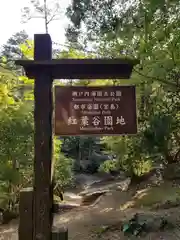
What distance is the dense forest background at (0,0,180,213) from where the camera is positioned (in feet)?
18.1

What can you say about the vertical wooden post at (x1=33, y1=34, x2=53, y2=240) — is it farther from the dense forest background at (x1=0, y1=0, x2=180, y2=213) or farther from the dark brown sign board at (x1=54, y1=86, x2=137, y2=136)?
the dense forest background at (x1=0, y1=0, x2=180, y2=213)

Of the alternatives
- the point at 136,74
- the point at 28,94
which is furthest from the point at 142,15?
the point at 28,94

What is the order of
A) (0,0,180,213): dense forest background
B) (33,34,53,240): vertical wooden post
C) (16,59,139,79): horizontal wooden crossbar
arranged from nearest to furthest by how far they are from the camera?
(33,34,53,240): vertical wooden post < (16,59,139,79): horizontal wooden crossbar < (0,0,180,213): dense forest background

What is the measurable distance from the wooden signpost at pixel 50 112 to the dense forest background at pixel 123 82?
4.40ft

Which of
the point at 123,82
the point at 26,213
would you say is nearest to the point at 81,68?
the point at 26,213

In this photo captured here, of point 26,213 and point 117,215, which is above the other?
point 26,213

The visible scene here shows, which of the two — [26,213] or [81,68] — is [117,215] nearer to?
[26,213]

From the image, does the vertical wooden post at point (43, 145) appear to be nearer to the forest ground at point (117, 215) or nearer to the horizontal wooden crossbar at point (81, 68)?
the horizontal wooden crossbar at point (81, 68)

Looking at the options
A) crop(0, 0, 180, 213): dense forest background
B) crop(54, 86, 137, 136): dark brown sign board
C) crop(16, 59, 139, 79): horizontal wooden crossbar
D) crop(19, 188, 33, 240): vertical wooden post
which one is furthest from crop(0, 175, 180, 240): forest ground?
crop(16, 59, 139, 79): horizontal wooden crossbar

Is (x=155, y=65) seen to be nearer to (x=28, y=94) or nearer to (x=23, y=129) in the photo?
(x=28, y=94)

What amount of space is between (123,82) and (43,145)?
4.05m

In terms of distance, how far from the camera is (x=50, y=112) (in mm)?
3793

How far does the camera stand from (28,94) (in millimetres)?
7699

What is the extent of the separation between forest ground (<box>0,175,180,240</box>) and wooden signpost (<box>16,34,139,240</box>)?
Answer: 2.46 meters
